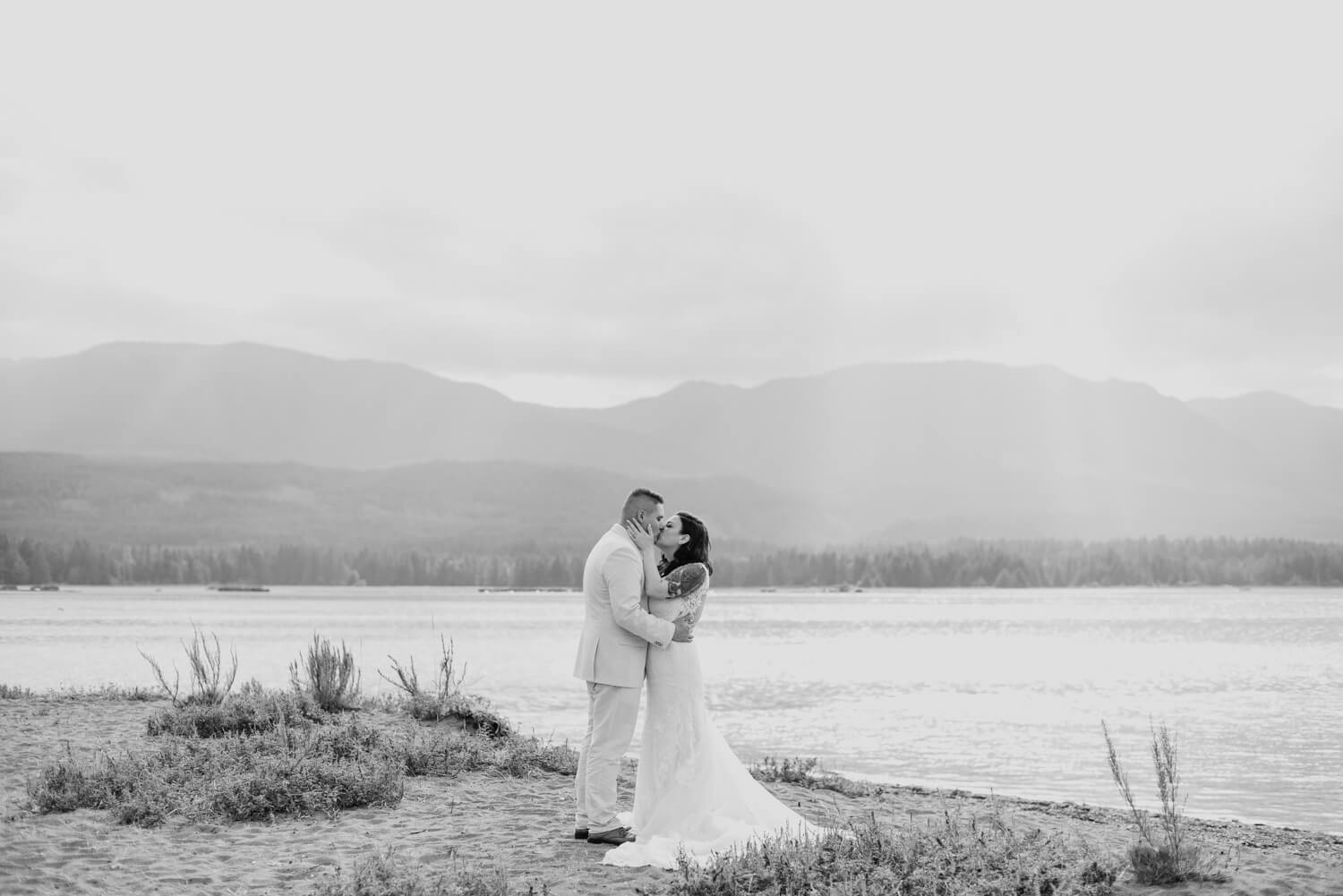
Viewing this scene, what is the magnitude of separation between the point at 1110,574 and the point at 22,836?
618ft

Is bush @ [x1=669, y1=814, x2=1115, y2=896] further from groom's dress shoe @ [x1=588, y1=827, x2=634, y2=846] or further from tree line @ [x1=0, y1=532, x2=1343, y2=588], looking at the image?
tree line @ [x1=0, y1=532, x2=1343, y2=588]

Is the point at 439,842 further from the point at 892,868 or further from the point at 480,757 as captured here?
the point at 480,757

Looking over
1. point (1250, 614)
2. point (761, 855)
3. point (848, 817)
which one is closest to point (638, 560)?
point (761, 855)

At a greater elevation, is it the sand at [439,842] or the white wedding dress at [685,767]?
the white wedding dress at [685,767]

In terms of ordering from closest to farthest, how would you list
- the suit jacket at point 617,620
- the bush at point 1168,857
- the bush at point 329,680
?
the bush at point 1168,857 → the suit jacket at point 617,620 → the bush at point 329,680

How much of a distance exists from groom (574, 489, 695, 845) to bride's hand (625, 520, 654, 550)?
0.11 ft

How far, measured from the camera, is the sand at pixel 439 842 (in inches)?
339

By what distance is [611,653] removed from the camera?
32.5ft

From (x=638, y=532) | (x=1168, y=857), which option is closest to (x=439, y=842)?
(x=638, y=532)

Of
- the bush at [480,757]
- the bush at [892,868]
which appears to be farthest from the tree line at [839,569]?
the bush at [892,868]

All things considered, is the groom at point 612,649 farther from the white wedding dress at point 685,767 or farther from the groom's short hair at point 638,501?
the white wedding dress at point 685,767

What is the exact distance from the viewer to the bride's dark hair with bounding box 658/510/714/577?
10.3 m

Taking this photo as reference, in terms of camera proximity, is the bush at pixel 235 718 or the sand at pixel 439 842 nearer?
the sand at pixel 439 842

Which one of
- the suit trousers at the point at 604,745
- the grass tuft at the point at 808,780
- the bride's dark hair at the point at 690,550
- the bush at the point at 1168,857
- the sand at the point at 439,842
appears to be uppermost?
the bride's dark hair at the point at 690,550
